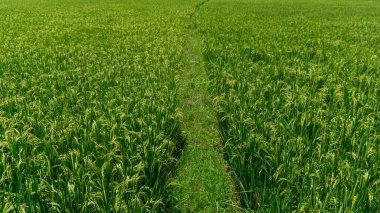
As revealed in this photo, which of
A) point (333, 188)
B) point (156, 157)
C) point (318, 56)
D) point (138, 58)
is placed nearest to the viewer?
point (333, 188)

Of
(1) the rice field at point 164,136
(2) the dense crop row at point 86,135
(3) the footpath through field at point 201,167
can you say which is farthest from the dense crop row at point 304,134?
(2) the dense crop row at point 86,135

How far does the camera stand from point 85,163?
3.61 m

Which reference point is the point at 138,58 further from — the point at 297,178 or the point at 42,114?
the point at 297,178

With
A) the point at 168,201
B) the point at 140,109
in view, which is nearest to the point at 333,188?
the point at 168,201

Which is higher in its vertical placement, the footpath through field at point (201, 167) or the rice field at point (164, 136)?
the rice field at point (164, 136)

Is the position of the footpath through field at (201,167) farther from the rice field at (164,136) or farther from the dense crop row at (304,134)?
the dense crop row at (304,134)

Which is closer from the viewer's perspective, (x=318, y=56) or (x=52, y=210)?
(x=52, y=210)

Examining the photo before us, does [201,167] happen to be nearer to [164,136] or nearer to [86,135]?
[164,136]

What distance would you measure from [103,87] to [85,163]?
3658mm

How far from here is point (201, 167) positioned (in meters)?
4.96

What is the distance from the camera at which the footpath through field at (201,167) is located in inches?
161

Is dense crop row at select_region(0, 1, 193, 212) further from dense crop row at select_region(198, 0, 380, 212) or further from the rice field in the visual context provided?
dense crop row at select_region(198, 0, 380, 212)

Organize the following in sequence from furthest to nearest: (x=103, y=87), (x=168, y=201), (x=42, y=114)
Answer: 1. (x=103, y=87)
2. (x=42, y=114)
3. (x=168, y=201)

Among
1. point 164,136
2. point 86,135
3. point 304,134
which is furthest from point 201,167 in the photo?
point 86,135
